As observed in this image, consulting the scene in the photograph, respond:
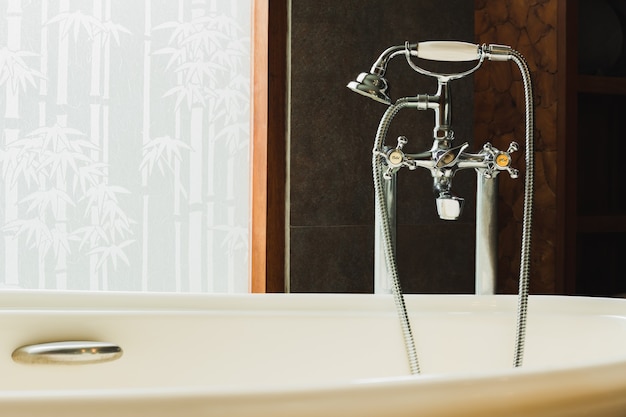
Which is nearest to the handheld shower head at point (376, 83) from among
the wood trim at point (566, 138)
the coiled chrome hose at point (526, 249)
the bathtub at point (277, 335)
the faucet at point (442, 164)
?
the faucet at point (442, 164)

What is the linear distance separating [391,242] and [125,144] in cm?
76

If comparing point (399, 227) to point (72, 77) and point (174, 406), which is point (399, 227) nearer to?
point (72, 77)

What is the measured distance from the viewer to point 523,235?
140 centimetres

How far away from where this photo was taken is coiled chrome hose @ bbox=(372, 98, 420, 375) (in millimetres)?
1411

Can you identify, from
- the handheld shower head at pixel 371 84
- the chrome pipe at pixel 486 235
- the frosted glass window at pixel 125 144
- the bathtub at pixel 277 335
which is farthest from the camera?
the frosted glass window at pixel 125 144

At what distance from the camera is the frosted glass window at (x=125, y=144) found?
1.80 meters

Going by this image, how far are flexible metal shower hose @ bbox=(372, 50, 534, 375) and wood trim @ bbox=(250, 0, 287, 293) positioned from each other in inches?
18.8

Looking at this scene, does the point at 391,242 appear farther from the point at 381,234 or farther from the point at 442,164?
the point at 442,164

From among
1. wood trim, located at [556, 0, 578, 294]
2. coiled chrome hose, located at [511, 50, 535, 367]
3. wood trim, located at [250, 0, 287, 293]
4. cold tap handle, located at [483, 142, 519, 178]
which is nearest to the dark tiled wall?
wood trim, located at [250, 0, 287, 293]

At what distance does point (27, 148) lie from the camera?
180 centimetres

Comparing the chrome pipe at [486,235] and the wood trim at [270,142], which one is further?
the wood trim at [270,142]

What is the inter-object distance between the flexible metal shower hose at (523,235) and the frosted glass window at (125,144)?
0.59 meters

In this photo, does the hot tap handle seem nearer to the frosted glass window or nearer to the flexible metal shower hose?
the flexible metal shower hose

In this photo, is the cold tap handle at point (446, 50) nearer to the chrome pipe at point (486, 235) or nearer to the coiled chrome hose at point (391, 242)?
the coiled chrome hose at point (391, 242)
